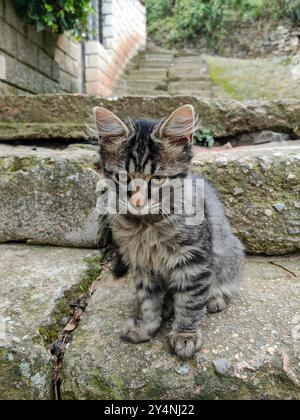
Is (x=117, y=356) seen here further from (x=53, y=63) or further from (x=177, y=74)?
(x=177, y=74)

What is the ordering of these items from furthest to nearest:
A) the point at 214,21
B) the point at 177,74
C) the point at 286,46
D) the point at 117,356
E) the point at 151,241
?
the point at 214,21 → the point at 286,46 → the point at 177,74 → the point at 151,241 → the point at 117,356

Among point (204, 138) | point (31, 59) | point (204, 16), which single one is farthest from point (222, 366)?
point (204, 16)

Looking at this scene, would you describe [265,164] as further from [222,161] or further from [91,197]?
[91,197]

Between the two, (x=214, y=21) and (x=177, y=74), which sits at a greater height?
(x=214, y=21)

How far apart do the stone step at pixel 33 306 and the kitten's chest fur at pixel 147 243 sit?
31 centimetres

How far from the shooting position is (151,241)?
1.46 metres

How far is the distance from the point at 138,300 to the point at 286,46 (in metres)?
10.0

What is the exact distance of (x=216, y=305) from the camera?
1528 millimetres

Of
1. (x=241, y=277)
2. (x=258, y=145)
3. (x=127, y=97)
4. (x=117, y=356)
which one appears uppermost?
(x=127, y=97)

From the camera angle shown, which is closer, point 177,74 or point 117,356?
point 117,356

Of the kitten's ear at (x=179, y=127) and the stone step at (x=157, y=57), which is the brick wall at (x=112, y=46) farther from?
the kitten's ear at (x=179, y=127)

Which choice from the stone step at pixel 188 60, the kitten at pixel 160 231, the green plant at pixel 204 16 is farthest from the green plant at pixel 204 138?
the green plant at pixel 204 16

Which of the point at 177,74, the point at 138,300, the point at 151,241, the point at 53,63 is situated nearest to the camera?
the point at 151,241

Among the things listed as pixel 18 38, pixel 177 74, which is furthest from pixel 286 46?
pixel 18 38
